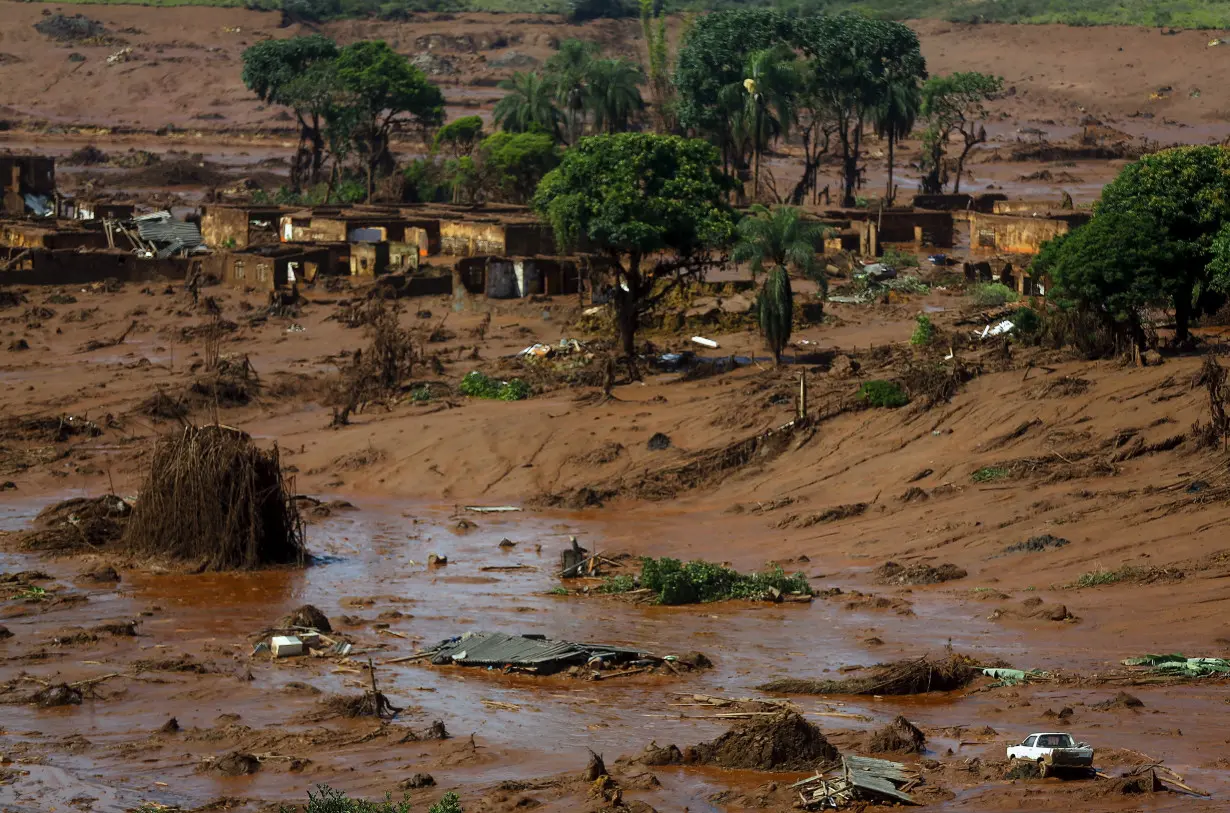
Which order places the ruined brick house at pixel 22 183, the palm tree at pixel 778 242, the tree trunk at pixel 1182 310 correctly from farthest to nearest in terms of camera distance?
1. the ruined brick house at pixel 22 183
2. the palm tree at pixel 778 242
3. the tree trunk at pixel 1182 310

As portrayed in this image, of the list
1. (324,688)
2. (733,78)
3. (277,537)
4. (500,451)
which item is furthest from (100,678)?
(733,78)

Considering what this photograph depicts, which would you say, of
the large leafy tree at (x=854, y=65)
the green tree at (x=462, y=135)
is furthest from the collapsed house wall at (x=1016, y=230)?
the green tree at (x=462, y=135)

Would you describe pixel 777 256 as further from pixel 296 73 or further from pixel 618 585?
pixel 296 73

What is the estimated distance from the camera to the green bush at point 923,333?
3503 cm

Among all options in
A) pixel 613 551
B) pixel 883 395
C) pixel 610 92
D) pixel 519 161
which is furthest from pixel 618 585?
pixel 610 92

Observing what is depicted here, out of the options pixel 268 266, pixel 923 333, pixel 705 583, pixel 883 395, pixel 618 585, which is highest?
pixel 268 266

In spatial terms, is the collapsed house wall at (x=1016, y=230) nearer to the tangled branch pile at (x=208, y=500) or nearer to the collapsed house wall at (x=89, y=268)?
the collapsed house wall at (x=89, y=268)

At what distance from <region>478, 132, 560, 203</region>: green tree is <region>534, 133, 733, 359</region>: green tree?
2619 centimetres

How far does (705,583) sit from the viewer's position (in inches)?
854

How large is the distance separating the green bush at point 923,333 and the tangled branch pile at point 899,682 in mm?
18332

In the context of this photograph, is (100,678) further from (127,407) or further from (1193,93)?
(1193,93)

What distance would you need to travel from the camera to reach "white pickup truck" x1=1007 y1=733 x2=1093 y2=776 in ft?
42.9

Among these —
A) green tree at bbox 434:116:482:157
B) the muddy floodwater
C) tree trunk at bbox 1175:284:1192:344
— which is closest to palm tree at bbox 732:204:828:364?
tree trunk at bbox 1175:284:1192:344

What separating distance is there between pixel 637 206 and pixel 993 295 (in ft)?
33.4
